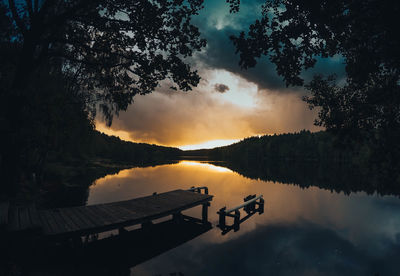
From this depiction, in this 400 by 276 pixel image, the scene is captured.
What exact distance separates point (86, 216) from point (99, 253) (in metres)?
2.08

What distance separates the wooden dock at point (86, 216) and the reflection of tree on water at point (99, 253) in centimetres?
88

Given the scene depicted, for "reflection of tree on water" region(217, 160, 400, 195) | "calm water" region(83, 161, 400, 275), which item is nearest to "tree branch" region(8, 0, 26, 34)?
"calm water" region(83, 161, 400, 275)

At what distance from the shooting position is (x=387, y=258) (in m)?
13.8

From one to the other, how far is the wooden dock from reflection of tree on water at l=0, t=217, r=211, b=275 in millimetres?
881

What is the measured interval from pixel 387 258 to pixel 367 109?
11728 millimetres

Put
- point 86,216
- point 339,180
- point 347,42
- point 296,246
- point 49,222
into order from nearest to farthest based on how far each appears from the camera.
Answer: point 347,42 → point 49,222 → point 86,216 → point 296,246 → point 339,180

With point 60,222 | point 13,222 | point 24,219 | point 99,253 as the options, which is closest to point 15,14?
point 13,222

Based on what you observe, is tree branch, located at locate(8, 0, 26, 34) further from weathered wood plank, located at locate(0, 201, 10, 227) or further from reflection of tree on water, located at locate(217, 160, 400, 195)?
reflection of tree on water, located at locate(217, 160, 400, 195)

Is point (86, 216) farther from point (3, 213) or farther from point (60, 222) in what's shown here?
point (3, 213)

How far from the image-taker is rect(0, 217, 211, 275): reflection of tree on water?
23.0 ft

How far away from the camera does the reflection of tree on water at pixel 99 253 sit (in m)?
7.00

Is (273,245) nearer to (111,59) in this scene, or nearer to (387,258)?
(387,258)

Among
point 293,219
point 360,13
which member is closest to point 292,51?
point 360,13

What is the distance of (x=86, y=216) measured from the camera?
11.4 metres
